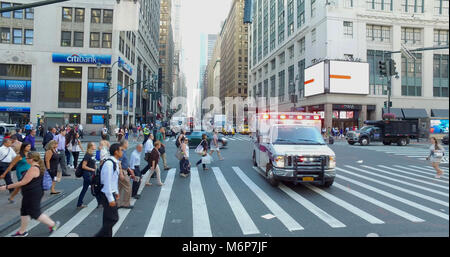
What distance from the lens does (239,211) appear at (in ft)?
21.0

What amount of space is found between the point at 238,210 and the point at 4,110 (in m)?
43.8

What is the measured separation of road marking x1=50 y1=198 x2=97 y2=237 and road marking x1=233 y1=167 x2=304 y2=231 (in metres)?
4.49

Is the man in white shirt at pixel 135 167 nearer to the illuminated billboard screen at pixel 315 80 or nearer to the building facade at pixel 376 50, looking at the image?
the illuminated billboard screen at pixel 315 80

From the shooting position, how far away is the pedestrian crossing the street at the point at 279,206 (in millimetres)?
5426

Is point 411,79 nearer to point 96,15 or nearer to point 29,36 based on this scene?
point 96,15

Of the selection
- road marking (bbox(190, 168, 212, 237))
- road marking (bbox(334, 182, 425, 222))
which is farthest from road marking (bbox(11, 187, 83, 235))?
road marking (bbox(334, 182, 425, 222))

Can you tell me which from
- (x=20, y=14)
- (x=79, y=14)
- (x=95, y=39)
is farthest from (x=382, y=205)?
(x=20, y=14)

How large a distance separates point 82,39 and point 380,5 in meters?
44.7

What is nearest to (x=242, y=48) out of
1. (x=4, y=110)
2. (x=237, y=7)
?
(x=237, y=7)

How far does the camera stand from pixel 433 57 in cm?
3884

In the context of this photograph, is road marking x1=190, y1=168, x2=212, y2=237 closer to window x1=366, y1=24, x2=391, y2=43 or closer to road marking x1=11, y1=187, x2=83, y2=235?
road marking x1=11, y1=187, x2=83, y2=235

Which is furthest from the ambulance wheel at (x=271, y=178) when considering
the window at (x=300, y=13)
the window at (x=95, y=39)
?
the window at (x=300, y=13)

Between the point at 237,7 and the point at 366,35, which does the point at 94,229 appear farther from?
the point at 237,7

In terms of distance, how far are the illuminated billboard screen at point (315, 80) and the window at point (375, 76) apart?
26.4 ft
